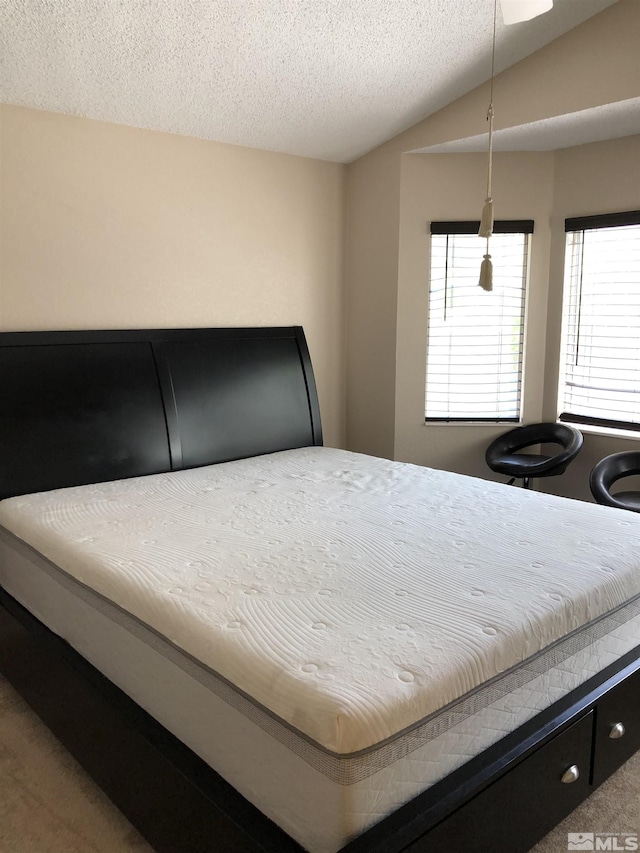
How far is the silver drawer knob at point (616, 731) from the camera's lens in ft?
6.70

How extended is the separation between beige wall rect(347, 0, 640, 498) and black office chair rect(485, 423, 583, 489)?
0.16m

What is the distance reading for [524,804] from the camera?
69.7 inches

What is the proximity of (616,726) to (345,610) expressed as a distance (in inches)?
35.9

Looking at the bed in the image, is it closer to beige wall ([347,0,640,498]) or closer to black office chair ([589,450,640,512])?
black office chair ([589,450,640,512])

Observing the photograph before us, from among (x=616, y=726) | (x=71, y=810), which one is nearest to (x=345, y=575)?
(x=616, y=726)

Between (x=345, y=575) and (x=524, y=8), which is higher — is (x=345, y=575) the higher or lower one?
the lower one

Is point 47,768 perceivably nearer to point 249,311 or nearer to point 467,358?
point 249,311

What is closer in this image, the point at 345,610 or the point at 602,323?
the point at 345,610

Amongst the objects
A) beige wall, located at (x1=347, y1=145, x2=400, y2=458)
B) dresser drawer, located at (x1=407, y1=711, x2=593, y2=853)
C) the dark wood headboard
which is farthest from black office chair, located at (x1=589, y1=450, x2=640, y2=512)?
dresser drawer, located at (x1=407, y1=711, x2=593, y2=853)

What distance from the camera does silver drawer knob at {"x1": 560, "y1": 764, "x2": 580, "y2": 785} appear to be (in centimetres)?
189

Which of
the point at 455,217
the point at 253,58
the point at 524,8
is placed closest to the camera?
the point at 524,8

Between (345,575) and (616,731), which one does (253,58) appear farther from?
(616,731)

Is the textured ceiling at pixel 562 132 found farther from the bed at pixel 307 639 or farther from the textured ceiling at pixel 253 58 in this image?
the bed at pixel 307 639

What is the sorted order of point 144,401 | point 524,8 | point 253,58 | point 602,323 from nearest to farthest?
point 524,8, point 253,58, point 144,401, point 602,323
